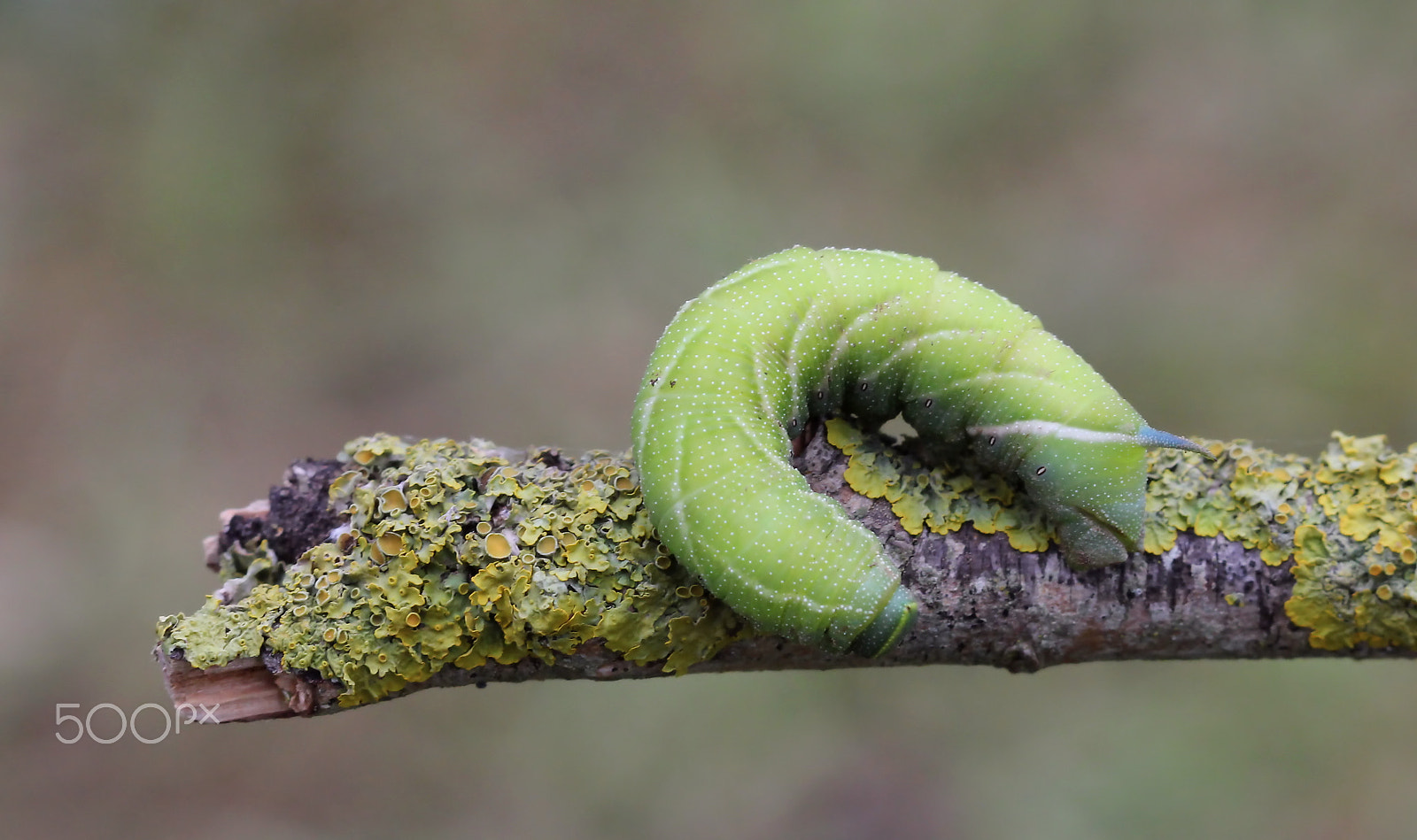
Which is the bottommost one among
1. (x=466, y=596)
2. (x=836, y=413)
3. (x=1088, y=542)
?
(x=466, y=596)

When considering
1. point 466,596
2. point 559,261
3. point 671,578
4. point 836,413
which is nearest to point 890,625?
point 671,578

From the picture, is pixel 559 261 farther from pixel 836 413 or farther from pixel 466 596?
pixel 466 596

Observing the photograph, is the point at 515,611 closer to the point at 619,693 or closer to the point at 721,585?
the point at 721,585

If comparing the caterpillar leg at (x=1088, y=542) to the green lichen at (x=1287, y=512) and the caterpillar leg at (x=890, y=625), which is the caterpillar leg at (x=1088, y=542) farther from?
the caterpillar leg at (x=890, y=625)

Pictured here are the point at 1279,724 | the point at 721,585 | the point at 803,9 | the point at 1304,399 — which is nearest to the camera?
the point at 721,585

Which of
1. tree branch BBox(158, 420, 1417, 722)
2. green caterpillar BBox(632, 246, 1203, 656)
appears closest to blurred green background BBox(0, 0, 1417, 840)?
tree branch BBox(158, 420, 1417, 722)

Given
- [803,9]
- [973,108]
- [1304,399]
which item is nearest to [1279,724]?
[1304,399]

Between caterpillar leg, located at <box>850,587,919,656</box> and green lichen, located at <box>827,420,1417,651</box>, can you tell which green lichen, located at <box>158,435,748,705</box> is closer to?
caterpillar leg, located at <box>850,587,919,656</box>
